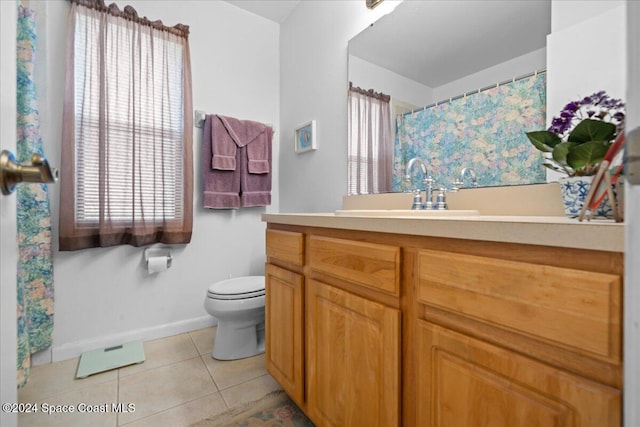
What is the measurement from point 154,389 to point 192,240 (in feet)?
3.18

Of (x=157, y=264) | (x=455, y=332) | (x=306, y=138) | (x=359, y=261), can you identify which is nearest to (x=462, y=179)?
(x=359, y=261)

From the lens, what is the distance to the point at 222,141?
2117 mm

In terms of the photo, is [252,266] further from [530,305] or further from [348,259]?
[530,305]

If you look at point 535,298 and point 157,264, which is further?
point 157,264

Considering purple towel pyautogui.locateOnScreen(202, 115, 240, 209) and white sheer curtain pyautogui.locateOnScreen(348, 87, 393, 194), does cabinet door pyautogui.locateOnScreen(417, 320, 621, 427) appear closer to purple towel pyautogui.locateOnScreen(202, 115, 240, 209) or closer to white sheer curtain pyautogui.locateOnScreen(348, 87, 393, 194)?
white sheer curtain pyautogui.locateOnScreen(348, 87, 393, 194)

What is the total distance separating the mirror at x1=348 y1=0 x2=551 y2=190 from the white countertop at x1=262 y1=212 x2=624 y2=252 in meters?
0.64

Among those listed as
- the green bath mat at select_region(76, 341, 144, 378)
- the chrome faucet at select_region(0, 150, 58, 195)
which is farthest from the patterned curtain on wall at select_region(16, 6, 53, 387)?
the chrome faucet at select_region(0, 150, 58, 195)

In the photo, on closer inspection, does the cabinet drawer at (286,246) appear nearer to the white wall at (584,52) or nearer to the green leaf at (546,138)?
the green leaf at (546,138)

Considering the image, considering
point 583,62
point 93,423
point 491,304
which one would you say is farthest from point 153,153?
point 583,62

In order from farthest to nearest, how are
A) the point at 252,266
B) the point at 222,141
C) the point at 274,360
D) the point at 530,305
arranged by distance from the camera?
1. the point at 252,266
2. the point at 222,141
3. the point at 274,360
4. the point at 530,305

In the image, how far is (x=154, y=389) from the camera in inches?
56.6

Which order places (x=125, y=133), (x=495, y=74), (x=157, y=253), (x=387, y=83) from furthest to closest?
(x=157, y=253)
(x=125, y=133)
(x=387, y=83)
(x=495, y=74)

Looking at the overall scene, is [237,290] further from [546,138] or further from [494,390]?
[546,138]

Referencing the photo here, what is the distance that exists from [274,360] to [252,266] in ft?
3.76
